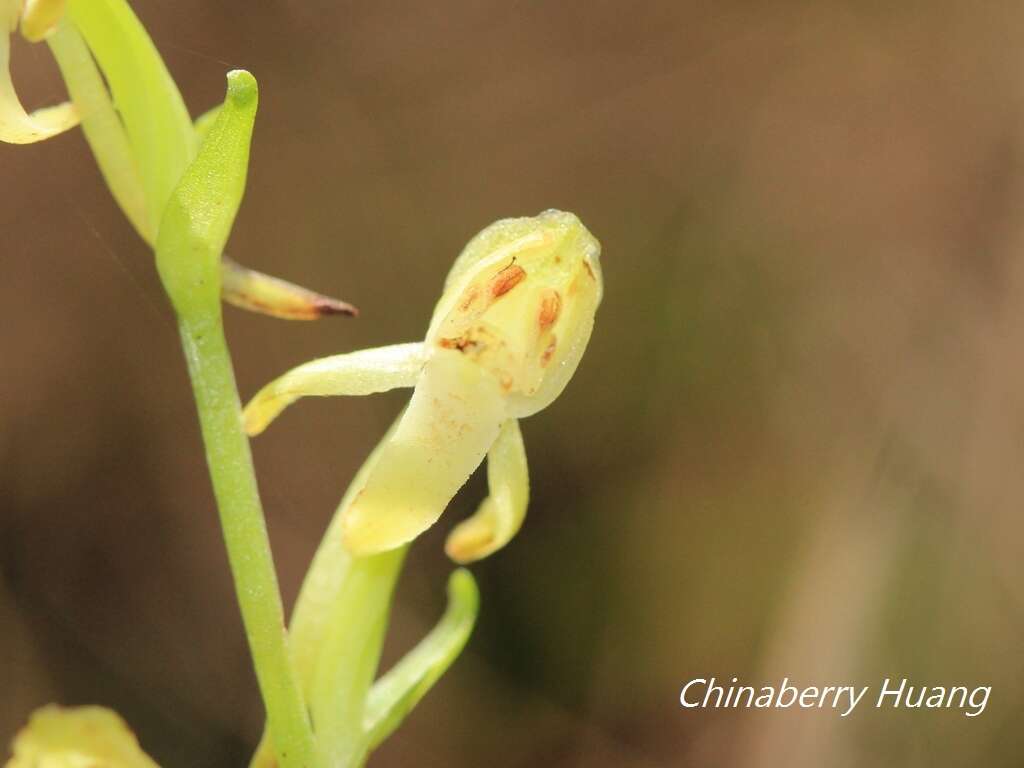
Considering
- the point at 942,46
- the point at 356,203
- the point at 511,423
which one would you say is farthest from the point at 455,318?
the point at 942,46

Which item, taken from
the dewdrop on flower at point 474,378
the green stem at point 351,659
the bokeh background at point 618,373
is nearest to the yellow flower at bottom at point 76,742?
the green stem at point 351,659

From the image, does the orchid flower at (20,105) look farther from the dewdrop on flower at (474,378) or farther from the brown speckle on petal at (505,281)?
the brown speckle on petal at (505,281)

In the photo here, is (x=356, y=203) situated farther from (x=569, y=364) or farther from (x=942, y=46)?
(x=569, y=364)

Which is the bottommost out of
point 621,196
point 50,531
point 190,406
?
point 50,531

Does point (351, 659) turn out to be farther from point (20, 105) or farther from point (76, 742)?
point (20, 105)

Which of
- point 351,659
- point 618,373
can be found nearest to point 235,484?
point 351,659

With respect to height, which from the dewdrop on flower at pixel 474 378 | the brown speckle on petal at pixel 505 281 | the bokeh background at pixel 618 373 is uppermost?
the brown speckle on petal at pixel 505 281

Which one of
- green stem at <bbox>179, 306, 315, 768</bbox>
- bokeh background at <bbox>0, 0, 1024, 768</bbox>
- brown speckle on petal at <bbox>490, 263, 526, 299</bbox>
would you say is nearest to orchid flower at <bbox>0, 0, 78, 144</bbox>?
green stem at <bbox>179, 306, 315, 768</bbox>
